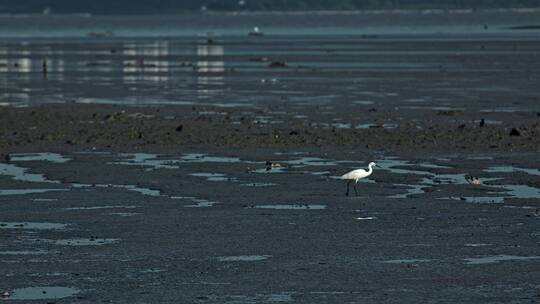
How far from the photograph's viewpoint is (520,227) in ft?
60.0

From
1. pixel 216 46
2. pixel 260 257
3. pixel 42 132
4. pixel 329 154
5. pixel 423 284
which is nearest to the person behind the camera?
pixel 423 284

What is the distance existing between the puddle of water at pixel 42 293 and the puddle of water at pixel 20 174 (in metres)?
9.17

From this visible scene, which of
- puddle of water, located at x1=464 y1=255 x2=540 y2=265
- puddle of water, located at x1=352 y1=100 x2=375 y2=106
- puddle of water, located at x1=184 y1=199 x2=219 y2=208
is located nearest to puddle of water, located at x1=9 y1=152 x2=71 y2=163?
puddle of water, located at x1=184 y1=199 x2=219 y2=208

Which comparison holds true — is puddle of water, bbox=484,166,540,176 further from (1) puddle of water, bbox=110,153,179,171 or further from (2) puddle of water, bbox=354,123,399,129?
(2) puddle of water, bbox=354,123,399,129

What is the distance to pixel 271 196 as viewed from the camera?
71.1 feet

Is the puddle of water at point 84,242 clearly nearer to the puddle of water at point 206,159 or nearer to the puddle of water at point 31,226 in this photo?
the puddle of water at point 31,226

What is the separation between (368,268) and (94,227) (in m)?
4.52

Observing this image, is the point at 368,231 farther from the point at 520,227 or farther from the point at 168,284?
the point at 168,284

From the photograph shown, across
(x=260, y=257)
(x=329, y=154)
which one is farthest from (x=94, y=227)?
(x=329, y=154)

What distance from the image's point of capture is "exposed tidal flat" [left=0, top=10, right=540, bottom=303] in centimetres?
1500

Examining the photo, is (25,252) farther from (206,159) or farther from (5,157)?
(5,157)

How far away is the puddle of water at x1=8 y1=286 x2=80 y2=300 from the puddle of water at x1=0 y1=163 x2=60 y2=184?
30.1ft

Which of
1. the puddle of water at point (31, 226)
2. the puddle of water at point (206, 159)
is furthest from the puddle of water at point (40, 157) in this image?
the puddle of water at point (31, 226)

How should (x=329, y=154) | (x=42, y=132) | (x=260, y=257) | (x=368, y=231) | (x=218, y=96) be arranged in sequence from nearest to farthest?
(x=260, y=257) → (x=368, y=231) → (x=329, y=154) → (x=42, y=132) → (x=218, y=96)
